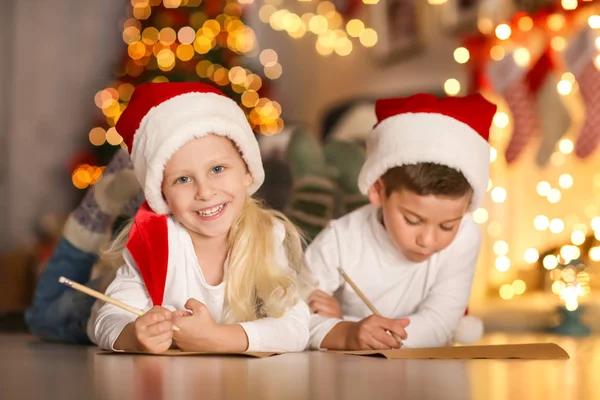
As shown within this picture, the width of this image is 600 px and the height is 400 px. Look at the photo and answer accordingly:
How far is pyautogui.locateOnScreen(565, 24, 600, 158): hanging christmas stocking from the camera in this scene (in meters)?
2.39

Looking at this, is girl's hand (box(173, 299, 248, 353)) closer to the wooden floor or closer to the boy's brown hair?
the wooden floor

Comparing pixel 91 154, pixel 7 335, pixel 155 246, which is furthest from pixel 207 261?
pixel 91 154

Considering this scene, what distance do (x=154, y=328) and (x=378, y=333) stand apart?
384 millimetres

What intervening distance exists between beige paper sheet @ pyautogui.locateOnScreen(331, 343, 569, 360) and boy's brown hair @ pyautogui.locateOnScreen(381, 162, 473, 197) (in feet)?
0.91

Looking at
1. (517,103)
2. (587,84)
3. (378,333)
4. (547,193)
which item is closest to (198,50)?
(517,103)

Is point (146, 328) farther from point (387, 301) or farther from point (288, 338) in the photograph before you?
point (387, 301)

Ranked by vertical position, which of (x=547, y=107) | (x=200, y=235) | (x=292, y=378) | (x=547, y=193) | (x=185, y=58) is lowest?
(x=292, y=378)

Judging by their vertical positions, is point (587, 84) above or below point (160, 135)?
above

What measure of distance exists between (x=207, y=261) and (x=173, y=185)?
0.16 metres

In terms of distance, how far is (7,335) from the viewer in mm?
2029

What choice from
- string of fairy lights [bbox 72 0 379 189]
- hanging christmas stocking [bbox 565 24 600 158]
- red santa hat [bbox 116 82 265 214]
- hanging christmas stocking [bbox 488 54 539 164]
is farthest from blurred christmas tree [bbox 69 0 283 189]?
red santa hat [bbox 116 82 265 214]

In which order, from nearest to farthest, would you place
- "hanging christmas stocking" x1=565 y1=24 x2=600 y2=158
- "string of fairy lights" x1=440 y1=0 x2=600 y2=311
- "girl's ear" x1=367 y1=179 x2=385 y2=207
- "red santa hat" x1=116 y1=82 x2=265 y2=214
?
"red santa hat" x1=116 y1=82 x2=265 y2=214, "girl's ear" x1=367 y1=179 x2=385 y2=207, "hanging christmas stocking" x1=565 y1=24 x2=600 y2=158, "string of fairy lights" x1=440 y1=0 x2=600 y2=311

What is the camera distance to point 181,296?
1445mm

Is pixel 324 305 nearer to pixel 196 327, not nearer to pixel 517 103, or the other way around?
pixel 196 327
